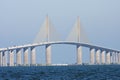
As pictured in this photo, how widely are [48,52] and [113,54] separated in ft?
100

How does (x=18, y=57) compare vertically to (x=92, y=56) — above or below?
below

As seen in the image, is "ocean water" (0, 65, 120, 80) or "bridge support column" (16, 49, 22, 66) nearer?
"ocean water" (0, 65, 120, 80)

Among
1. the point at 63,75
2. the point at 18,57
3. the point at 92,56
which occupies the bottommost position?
the point at 63,75

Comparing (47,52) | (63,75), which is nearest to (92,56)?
(47,52)

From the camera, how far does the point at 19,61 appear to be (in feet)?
429

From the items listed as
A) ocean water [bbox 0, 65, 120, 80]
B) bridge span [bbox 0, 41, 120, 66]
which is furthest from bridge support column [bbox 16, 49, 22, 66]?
ocean water [bbox 0, 65, 120, 80]

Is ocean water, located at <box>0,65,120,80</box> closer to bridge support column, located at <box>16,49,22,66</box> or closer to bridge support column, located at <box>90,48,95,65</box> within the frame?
bridge support column, located at <box>16,49,22,66</box>

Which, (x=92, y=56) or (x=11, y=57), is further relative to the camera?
(x=92, y=56)

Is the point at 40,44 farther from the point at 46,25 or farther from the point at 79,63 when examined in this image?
the point at 79,63

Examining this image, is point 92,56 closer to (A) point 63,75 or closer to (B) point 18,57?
(B) point 18,57

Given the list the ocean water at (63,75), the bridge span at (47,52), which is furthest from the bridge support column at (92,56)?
the ocean water at (63,75)

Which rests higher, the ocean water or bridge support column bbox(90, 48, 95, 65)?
bridge support column bbox(90, 48, 95, 65)

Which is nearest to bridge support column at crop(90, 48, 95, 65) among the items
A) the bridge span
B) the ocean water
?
the bridge span

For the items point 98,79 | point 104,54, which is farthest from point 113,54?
point 98,79
